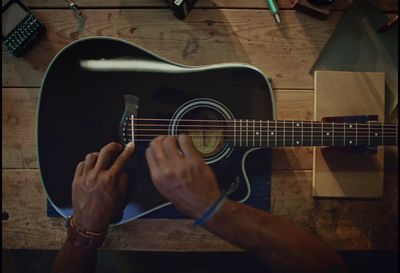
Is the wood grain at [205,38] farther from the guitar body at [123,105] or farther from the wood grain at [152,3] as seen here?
the guitar body at [123,105]

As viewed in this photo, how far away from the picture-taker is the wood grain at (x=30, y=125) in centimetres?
102

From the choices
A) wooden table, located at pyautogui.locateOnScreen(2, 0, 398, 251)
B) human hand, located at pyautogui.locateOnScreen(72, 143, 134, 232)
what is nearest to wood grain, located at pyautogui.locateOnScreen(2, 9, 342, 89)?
wooden table, located at pyautogui.locateOnScreen(2, 0, 398, 251)

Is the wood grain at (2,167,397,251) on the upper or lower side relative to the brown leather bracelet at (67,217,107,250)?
lower

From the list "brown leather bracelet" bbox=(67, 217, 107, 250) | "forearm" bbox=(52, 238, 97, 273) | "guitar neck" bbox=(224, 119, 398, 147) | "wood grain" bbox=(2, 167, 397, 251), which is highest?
"guitar neck" bbox=(224, 119, 398, 147)

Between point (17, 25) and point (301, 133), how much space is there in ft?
2.78

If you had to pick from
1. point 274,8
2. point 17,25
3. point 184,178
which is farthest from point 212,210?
point 17,25

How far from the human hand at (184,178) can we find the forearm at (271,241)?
4cm

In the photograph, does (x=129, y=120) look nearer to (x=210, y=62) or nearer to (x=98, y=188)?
(x=98, y=188)

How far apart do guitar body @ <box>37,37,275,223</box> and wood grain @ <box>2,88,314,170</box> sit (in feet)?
0.48

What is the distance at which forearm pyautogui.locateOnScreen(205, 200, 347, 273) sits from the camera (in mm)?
686

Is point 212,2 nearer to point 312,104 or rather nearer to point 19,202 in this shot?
point 312,104

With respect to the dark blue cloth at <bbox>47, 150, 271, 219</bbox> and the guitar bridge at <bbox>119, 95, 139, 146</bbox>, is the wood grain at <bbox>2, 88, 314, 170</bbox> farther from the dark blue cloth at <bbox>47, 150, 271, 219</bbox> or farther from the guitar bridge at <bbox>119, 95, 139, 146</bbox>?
the guitar bridge at <bbox>119, 95, 139, 146</bbox>

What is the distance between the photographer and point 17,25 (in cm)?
96

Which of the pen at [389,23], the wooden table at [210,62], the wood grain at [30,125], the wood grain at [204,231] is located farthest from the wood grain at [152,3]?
the wood grain at [204,231]
